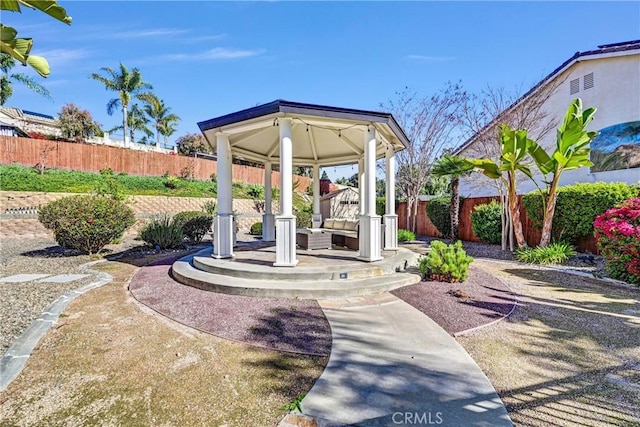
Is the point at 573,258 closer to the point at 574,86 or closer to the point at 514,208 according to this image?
the point at 514,208

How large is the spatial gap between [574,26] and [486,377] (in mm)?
11159

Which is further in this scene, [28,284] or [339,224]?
[339,224]

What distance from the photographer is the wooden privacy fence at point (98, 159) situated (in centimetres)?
1922

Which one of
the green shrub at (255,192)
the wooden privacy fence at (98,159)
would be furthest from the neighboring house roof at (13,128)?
the green shrub at (255,192)

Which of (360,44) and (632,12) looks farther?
(360,44)

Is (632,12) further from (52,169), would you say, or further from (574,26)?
(52,169)

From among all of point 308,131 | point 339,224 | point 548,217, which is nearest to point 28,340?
point 308,131

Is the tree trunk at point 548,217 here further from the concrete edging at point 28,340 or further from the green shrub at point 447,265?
the concrete edging at point 28,340

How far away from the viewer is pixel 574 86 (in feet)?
44.3

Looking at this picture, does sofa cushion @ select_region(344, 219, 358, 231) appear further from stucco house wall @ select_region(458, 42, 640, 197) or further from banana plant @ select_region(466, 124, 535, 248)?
stucco house wall @ select_region(458, 42, 640, 197)

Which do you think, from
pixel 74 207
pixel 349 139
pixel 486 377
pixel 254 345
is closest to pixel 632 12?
pixel 349 139

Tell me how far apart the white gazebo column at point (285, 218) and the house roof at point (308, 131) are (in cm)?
43

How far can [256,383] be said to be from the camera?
109 inches

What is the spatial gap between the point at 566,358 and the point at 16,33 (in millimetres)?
5558
